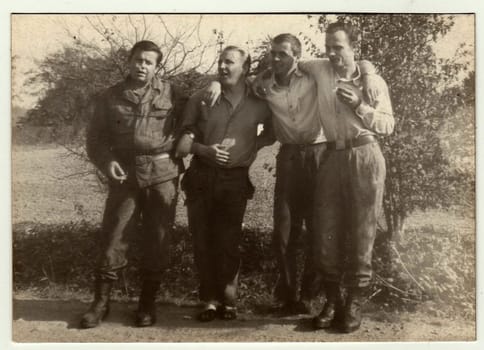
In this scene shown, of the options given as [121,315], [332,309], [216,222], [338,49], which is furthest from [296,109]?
[121,315]

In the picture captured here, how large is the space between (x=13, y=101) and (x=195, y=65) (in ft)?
4.60

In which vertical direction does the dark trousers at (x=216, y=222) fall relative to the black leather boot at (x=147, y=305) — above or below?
above

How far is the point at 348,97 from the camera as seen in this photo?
18.6 ft

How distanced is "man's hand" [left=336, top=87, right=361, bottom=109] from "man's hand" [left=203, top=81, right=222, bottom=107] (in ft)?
2.99

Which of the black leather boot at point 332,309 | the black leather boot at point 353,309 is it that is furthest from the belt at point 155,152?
the black leather boot at point 353,309

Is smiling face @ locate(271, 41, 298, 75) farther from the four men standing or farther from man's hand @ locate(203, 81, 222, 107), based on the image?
man's hand @ locate(203, 81, 222, 107)

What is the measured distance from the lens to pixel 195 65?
570 cm

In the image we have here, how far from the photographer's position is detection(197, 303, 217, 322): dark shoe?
222 inches

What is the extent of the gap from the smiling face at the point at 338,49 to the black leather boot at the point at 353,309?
5.76 ft

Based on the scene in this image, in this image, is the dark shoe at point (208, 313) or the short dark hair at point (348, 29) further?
the short dark hair at point (348, 29)

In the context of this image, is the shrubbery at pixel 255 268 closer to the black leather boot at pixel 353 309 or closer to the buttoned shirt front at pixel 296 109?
the black leather boot at pixel 353 309

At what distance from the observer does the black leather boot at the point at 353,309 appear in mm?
5652

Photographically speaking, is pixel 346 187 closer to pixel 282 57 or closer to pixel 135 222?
pixel 282 57
